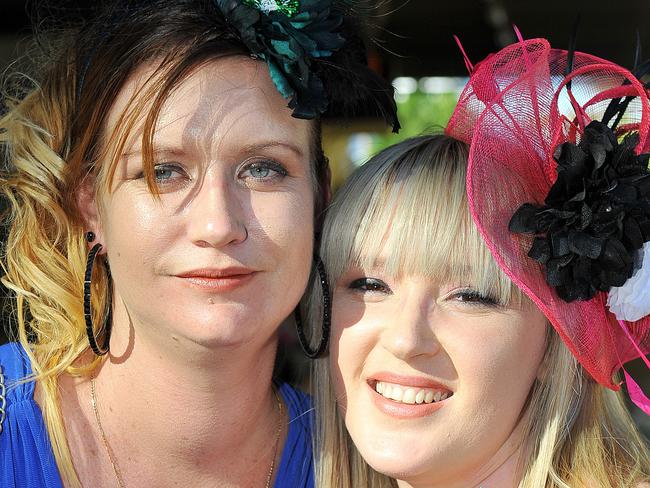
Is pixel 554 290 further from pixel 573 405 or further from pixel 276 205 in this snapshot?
pixel 276 205

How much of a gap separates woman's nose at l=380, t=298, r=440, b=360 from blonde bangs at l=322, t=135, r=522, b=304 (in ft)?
0.28

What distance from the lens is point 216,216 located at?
2.10 meters

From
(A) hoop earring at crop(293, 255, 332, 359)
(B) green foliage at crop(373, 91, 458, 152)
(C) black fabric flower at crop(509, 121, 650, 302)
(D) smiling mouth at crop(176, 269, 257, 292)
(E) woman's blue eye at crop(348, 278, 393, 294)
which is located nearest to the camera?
(C) black fabric flower at crop(509, 121, 650, 302)

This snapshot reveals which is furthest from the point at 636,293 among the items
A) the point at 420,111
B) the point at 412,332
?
the point at 420,111

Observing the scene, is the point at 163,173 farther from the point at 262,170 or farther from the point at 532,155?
the point at 532,155

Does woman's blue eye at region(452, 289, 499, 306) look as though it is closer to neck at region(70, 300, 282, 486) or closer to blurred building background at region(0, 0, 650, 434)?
neck at region(70, 300, 282, 486)

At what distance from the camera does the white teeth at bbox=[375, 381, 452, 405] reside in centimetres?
215

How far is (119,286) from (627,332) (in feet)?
4.32

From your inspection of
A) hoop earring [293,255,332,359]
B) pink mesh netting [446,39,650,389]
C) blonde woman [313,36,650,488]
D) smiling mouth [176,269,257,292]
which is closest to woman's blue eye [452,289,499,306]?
blonde woman [313,36,650,488]

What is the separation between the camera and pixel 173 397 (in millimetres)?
2352

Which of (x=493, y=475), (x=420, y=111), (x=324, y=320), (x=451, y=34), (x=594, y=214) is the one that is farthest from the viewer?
(x=451, y=34)

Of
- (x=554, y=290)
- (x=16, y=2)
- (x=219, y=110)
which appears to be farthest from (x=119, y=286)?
(x=16, y=2)

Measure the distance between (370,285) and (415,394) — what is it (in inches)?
13.0

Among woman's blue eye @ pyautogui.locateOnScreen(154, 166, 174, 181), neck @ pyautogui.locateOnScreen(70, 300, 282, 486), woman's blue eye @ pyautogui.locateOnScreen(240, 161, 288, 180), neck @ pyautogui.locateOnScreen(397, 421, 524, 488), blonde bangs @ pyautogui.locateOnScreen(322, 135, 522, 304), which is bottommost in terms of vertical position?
neck @ pyautogui.locateOnScreen(397, 421, 524, 488)
